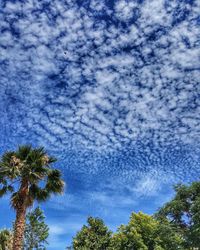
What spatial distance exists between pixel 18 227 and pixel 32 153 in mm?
4966

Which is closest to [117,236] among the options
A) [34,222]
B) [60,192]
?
[34,222]

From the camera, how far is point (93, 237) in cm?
4931

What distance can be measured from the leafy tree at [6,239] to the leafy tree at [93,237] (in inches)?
352

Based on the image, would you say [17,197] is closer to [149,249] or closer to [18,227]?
[18,227]

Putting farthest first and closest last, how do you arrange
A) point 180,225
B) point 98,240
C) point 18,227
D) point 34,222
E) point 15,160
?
1. point 98,240
2. point 34,222
3. point 180,225
4. point 15,160
5. point 18,227

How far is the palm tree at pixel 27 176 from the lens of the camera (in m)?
22.3

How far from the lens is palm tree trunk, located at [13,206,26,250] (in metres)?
20.8

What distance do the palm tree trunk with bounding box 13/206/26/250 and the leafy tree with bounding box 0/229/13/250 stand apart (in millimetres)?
24692

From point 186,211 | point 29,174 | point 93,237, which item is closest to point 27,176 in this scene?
point 29,174

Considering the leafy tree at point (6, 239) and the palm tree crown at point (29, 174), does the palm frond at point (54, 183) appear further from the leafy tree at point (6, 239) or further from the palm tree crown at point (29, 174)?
the leafy tree at point (6, 239)

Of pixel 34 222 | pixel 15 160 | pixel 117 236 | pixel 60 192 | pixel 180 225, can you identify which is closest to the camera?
pixel 15 160

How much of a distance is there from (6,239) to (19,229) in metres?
26.3

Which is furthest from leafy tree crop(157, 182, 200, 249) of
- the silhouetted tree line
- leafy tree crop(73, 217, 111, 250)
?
leafy tree crop(73, 217, 111, 250)

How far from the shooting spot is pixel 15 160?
22.9 m
